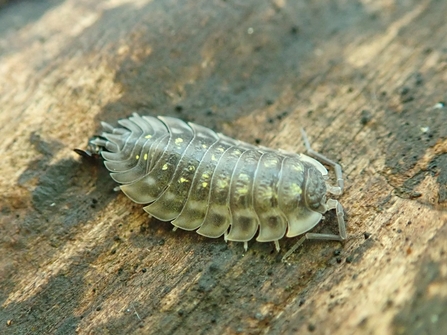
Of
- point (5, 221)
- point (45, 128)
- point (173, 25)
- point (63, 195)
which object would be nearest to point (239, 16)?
point (173, 25)

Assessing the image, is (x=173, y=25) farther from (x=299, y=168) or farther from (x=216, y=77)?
(x=299, y=168)

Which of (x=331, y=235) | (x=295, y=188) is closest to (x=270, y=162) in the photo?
(x=295, y=188)

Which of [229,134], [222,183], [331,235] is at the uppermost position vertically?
[222,183]

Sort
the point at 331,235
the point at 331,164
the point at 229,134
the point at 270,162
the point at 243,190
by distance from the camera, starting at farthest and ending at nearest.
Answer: the point at 229,134 < the point at 331,164 < the point at 270,162 < the point at 243,190 < the point at 331,235

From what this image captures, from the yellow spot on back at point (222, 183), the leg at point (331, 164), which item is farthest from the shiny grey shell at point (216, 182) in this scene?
the leg at point (331, 164)

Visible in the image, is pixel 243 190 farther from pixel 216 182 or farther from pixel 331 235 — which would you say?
pixel 331 235

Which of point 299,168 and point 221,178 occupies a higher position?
point 221,178
